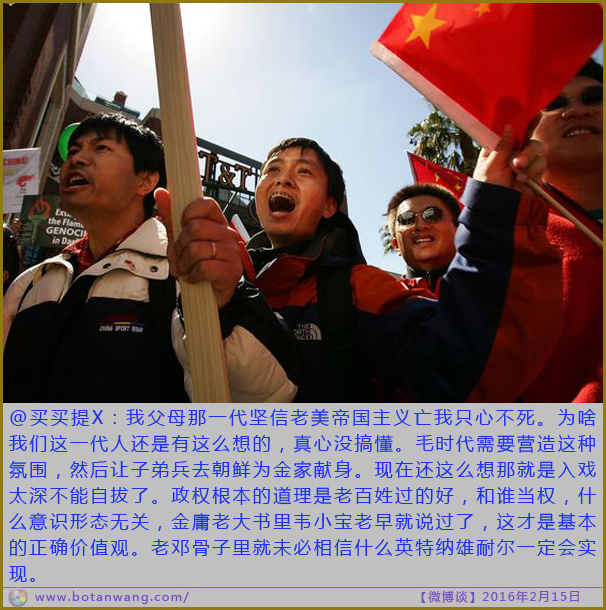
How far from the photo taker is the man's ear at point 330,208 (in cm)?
207

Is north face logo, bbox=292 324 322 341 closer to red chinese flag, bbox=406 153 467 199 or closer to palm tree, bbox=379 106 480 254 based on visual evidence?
red chinese flag, bbox=406 153 467 199

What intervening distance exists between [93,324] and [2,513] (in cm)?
58

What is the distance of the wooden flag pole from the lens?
106 centimetres

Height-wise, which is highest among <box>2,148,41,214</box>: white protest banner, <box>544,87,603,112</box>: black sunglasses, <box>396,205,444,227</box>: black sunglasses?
<box>2,148,41,214</box>: white protest banner

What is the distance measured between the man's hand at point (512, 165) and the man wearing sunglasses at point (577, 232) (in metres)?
0.12

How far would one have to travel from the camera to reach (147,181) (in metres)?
1.90

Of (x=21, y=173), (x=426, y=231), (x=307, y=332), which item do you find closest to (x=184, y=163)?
(x=307, y=332)

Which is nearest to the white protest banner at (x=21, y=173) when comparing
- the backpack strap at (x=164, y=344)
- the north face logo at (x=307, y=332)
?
the backpack strap at (x=164, y=344)

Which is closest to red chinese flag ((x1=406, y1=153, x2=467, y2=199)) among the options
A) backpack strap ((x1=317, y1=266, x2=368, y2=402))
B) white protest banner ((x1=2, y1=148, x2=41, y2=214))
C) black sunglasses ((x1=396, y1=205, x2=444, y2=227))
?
black sunglasses ((x1=396, y1=205, x2=444, y2=227))

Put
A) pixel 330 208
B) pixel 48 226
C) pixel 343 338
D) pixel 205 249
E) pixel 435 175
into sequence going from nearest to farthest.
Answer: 1. pixel 205 249
2. pixel 343 338
3. pixel 330 208
4. pixel 435 175
5. pixel 48 226

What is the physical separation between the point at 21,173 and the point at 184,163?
654cm

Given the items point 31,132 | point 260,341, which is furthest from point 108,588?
point 31,132

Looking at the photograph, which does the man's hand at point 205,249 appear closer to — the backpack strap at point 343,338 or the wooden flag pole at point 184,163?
the wooden flag pole at point 184,163

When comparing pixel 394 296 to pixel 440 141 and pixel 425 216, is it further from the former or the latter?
pixel 440 141
